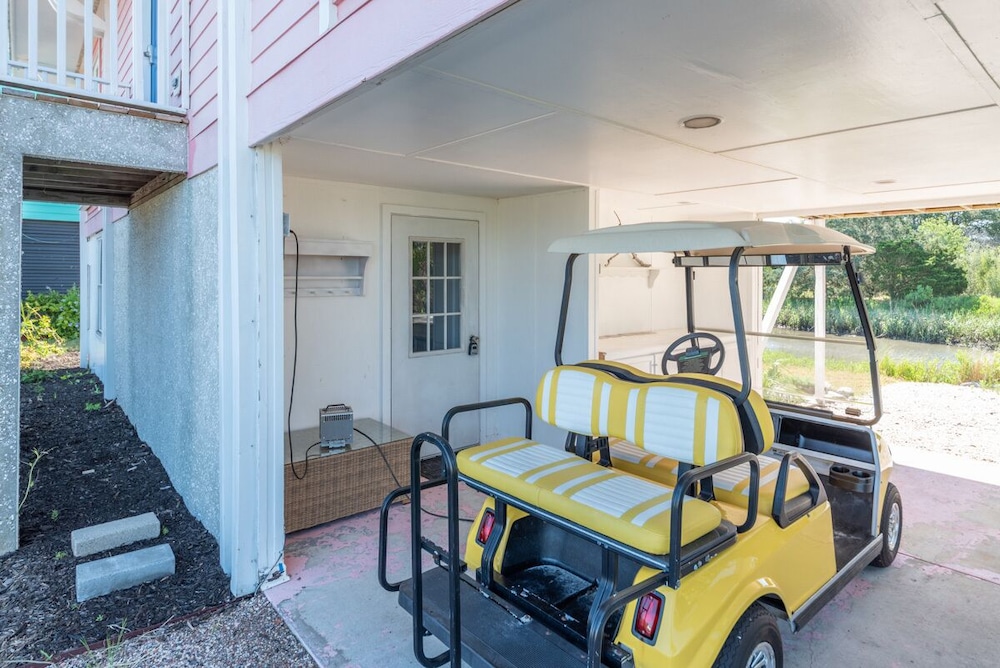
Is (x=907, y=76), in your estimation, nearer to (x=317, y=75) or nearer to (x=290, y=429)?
(x=317, y=75)

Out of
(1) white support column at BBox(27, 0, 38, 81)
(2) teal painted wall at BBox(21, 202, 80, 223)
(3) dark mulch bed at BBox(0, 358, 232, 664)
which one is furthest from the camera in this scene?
(2) teal painted wall at BBox(21, 202, 80, 223)

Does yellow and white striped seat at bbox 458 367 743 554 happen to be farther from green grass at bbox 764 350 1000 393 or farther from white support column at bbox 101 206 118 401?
white support column at bbox 101 206 118 401

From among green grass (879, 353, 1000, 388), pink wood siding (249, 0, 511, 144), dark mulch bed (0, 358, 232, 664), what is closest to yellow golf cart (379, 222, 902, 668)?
pink wood siding (249, 0, 511, 144)

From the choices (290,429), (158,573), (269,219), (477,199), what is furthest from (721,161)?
(158,573)

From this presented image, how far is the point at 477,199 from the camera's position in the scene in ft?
16.5

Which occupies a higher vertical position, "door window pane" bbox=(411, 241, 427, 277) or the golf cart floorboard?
"door window pane" bbox=(411, 241, 427, 277)

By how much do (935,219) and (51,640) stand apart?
34.2ft

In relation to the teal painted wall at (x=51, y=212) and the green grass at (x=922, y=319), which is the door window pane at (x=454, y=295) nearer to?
the green grass at (x=922, y=319)

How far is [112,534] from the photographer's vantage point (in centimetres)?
327

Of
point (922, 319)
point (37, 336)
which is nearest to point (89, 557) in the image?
point (37, 336)

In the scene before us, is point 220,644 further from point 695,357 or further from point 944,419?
point 944,419

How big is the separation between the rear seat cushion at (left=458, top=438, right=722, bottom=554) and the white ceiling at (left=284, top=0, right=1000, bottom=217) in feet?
4.67

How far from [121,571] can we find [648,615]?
100 inches

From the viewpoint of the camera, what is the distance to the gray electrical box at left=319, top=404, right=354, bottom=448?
3.66 m
